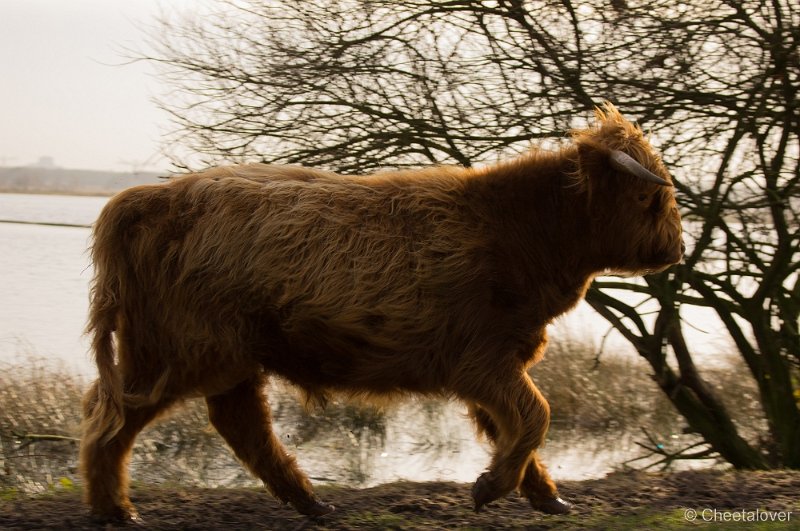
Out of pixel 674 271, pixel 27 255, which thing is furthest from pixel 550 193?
pixel 27 255

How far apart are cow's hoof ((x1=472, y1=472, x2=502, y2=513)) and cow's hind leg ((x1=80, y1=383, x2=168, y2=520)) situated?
5.23ft

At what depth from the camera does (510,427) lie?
4.62 m

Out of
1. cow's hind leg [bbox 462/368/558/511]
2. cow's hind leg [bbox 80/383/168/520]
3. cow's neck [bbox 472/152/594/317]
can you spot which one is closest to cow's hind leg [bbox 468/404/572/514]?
cow's hind leg [bbox 462/368/558/511]

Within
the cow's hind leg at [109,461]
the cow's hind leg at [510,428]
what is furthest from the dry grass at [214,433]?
the cow's hind leg at [510,428]

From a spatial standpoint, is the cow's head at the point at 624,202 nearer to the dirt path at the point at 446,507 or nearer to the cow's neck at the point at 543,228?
the cow's neck at the point at 543,228

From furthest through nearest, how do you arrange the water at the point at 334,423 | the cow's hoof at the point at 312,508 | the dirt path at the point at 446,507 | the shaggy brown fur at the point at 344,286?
the water at the point at 334,423 < the cow's hoof at the point at 312,508 < the dirt path at the point at 446,507 < the shaggy brown fur at the point at 344,286

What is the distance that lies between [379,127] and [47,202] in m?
7.88

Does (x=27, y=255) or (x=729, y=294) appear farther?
(x=27, y=255)

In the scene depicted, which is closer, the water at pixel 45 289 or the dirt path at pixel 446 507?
the dirt path at pixel 446 507

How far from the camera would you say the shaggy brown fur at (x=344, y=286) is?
15.1 ft

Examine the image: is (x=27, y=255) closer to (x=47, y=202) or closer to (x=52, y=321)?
(x=52, y=321)

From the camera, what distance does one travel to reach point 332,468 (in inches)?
307

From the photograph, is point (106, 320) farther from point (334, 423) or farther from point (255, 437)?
point (334, 423)

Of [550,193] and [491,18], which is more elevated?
[491,18]
